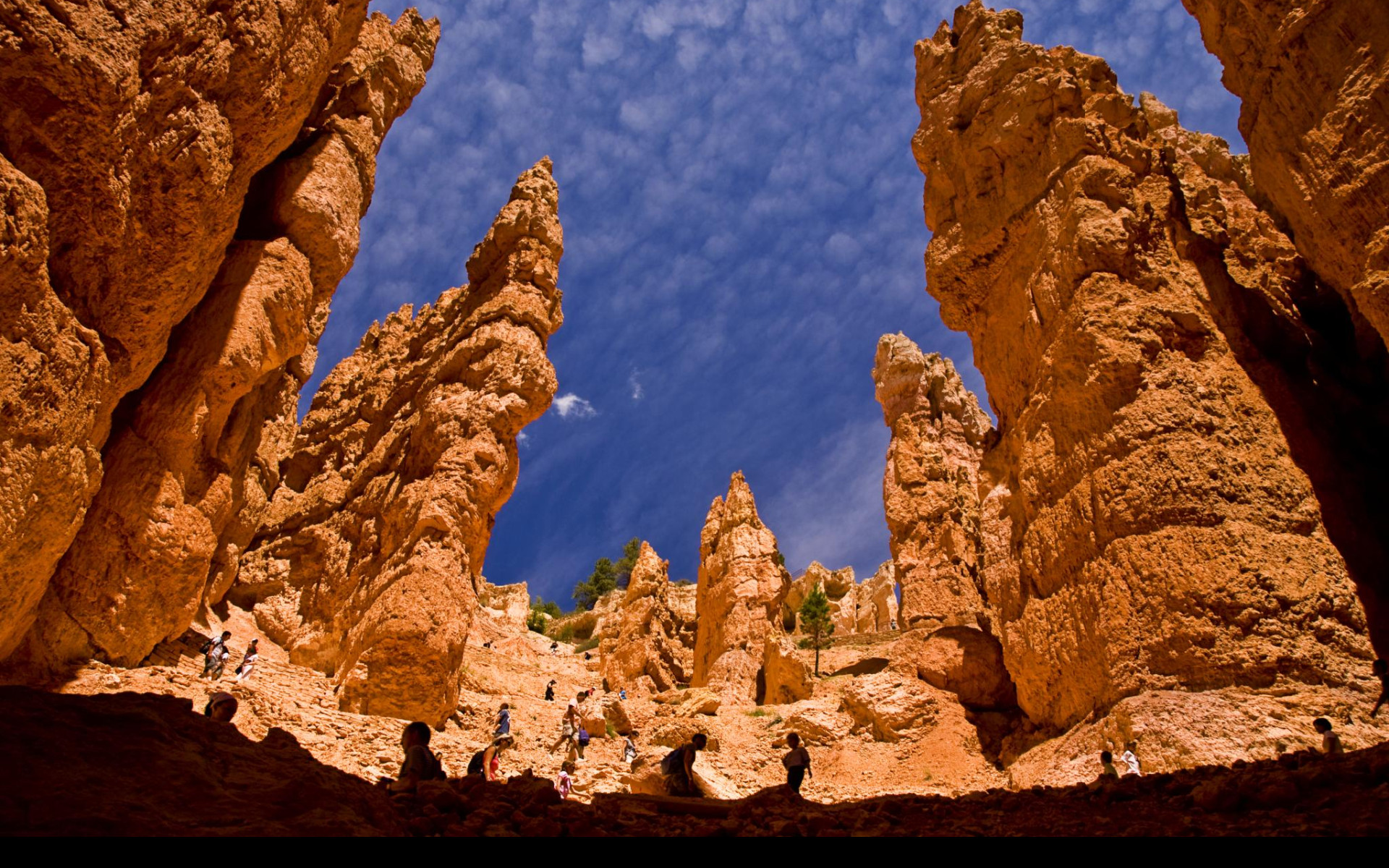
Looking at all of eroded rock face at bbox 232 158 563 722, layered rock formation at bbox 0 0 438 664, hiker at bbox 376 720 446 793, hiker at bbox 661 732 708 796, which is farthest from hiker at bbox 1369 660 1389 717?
layered rock formation at bbox 0 0 438 664

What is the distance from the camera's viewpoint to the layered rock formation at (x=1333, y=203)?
34.7 feet

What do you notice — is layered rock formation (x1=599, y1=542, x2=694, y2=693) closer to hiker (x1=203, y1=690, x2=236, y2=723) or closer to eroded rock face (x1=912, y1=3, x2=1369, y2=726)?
eroded rock face (x1=912, y1=3, x2=1369, y2=726)

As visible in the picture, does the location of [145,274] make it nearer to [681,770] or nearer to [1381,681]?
[681,770]

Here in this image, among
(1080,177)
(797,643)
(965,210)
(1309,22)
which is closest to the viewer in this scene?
(1309,22)

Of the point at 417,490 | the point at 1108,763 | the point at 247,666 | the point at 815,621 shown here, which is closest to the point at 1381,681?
the point at 1108,763

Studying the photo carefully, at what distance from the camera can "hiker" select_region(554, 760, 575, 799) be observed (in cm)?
1205

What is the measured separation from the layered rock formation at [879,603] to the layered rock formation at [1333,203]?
37.2 meters

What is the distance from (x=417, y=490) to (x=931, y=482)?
→ 77.2 ft

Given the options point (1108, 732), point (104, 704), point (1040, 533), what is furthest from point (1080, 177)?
point (104, 704)

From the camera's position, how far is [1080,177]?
16.2 meters

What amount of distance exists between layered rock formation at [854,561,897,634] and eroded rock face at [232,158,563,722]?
3566cm

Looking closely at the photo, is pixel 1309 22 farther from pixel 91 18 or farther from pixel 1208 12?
pixel 91 18

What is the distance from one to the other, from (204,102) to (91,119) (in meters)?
2.15

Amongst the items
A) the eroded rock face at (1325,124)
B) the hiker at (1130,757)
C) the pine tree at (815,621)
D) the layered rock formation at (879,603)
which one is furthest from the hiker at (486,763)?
the layered rock formation at (879,603)
